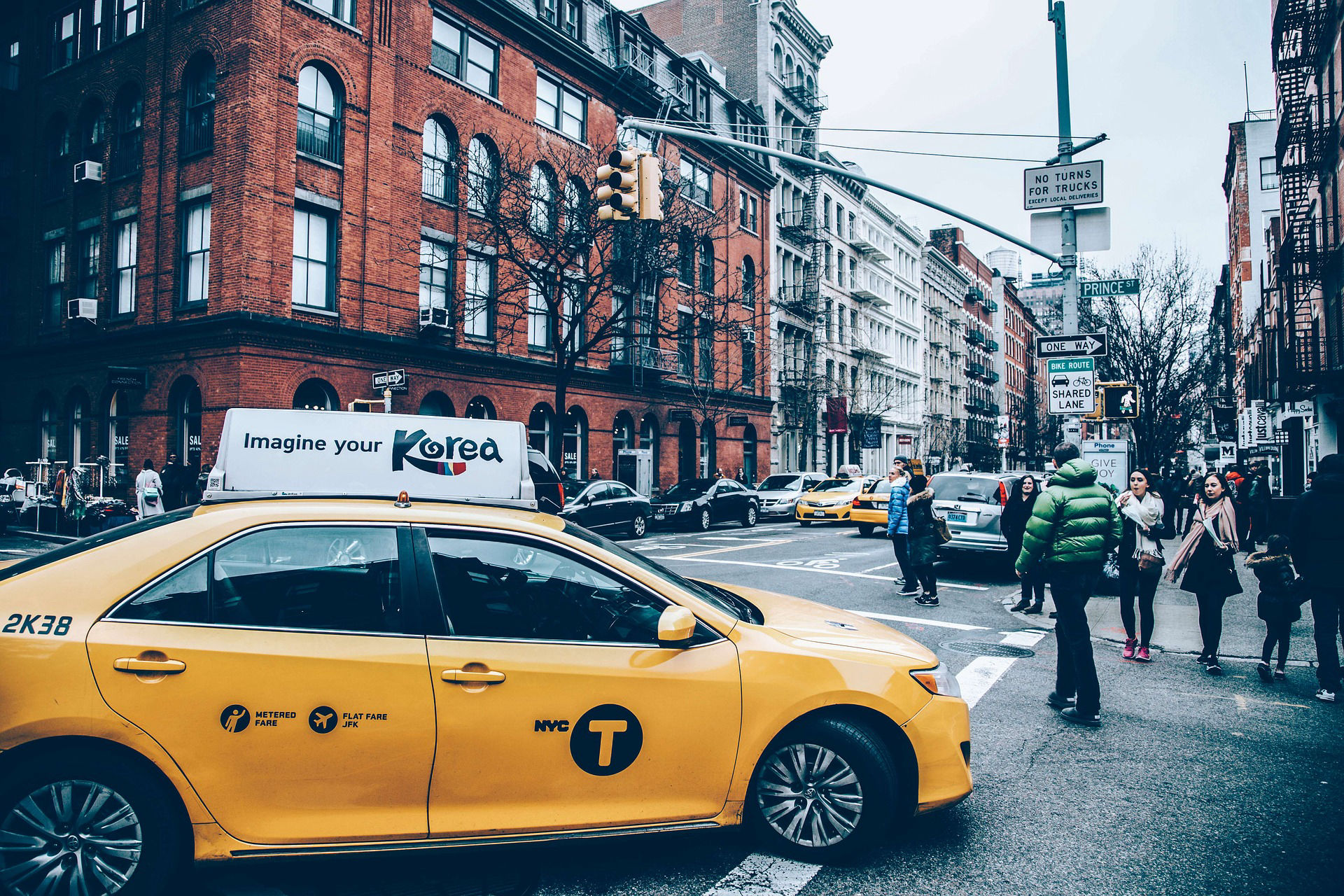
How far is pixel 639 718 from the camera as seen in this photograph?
351 centimetres

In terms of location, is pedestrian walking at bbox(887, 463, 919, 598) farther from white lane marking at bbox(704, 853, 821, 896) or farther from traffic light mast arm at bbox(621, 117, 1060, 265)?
white lane marking at bbox(704, 853, 821, 896)

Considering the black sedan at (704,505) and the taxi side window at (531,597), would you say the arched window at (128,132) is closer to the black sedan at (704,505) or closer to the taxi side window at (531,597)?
the black sedan at (704,505)

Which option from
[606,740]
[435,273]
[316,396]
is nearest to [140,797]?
[606,740]

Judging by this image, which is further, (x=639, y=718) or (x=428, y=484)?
(x=428, y=484)

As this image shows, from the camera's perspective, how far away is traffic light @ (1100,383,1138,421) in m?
12.8

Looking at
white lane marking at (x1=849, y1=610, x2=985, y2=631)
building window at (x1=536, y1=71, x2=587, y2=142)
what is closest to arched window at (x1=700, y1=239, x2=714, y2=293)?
building window at (x1=536, y1=71, x2=587, y2=142)

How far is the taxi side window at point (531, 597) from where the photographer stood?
3.53 metres

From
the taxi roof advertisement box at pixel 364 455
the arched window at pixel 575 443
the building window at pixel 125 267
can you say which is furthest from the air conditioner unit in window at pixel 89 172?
the taxi roof advertisement box at pixel 364 455

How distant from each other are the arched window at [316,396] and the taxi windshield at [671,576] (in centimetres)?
1734

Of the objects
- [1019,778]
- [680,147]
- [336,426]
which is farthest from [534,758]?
[680,147]

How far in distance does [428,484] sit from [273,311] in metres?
14.4

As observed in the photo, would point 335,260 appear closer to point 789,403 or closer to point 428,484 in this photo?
point 428,484

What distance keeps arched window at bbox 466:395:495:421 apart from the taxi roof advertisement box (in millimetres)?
17055

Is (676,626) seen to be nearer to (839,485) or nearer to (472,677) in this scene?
(472,677)
